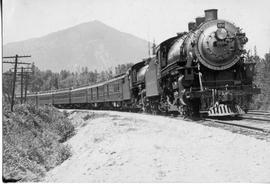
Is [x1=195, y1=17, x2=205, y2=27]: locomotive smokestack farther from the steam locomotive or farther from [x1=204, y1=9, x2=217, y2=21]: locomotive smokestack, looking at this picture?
[x1=204, y1=9, x2=217, y2=21]: locomotive smokestack

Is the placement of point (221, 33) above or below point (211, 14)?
below

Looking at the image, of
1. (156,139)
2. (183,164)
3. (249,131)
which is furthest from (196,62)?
(183,164)

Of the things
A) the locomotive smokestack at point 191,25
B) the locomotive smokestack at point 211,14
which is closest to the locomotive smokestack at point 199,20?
the locomotive smokestack at point 211,14

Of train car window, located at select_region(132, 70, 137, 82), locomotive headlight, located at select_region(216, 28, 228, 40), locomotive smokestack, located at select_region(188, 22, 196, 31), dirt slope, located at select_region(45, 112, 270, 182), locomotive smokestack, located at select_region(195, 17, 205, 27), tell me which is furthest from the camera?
train car window, located at select_region(132, 70, 137, 82)

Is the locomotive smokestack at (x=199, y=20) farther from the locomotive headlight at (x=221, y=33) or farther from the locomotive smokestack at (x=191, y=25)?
the locomotive headlight at (x=221, y=33)

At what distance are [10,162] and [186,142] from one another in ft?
20.6

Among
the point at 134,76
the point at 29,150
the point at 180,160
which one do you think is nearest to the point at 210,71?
the point at 29,150

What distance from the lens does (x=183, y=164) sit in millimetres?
7859

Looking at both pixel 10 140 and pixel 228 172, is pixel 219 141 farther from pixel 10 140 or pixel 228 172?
pixel 10 140

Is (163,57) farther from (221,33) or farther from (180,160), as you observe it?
(180,160)

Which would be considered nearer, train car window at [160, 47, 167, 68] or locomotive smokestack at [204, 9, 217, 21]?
locomotive smokestack at [204, 9, 217, 21]

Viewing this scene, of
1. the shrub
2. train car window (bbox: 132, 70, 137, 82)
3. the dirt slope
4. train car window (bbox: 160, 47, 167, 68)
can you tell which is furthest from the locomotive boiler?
train car window (bbox: 132, 70, 137, 82)

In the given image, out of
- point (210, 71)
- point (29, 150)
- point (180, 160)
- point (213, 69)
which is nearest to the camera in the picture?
point (180, 160)

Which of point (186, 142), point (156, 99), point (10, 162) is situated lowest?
point (10, 162)
